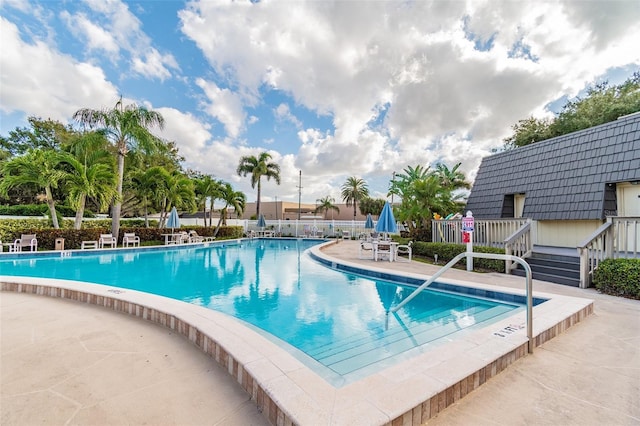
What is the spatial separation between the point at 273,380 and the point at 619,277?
22.4ft

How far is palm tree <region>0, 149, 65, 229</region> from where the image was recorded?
39.3ft

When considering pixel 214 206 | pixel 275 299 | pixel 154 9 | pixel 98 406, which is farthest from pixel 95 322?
pixel 214 206

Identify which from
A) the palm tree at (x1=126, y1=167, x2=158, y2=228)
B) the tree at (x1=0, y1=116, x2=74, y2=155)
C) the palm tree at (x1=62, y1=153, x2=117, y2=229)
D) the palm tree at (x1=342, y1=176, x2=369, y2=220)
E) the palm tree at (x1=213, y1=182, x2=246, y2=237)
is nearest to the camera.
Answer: the palm tree at (x1=62, y1=153, x2=117, y2=229)

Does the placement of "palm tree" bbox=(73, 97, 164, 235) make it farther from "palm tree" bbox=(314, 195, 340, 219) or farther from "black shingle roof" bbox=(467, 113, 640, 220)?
"palm tree" bbox=(314, 195, 340, 219)

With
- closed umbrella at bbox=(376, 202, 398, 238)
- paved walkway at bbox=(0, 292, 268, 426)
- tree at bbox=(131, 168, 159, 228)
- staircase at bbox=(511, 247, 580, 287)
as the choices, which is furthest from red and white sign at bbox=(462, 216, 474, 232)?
tree at bbox=(131, 168, 159, 228)

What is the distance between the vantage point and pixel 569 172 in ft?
29.7

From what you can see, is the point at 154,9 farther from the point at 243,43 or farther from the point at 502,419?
the point at 502,419

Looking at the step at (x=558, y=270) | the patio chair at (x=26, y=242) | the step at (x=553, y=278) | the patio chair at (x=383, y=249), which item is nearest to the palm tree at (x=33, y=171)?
the patio chair at (x=26, y=242)

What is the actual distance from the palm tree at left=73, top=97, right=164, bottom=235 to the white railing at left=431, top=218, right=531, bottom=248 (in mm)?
13918

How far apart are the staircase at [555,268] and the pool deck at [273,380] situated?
126 inches

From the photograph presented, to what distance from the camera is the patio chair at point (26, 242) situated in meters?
11.5

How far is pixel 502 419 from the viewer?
1.95 m

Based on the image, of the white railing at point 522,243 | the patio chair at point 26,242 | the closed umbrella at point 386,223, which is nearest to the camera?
the white railing at point 522,243

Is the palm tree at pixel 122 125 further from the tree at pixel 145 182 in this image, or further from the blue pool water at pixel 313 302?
the blue pool water at pixel 313 302
